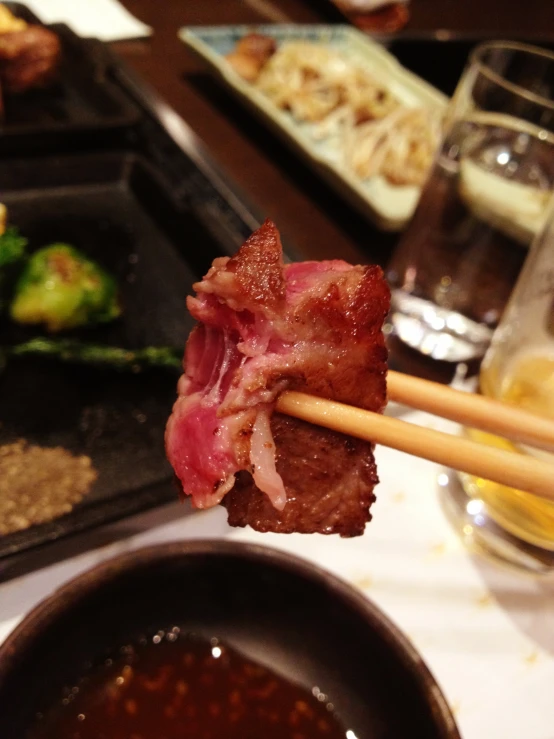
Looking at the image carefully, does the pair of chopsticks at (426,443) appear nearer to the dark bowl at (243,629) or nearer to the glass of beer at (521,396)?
the dark bowl at (243,629)

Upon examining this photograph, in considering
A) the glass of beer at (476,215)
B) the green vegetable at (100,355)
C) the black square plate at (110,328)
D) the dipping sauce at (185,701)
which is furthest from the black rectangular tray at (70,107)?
the dipping sauce at (185,701)

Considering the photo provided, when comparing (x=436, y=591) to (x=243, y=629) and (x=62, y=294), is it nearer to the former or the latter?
(x=243, y=629)

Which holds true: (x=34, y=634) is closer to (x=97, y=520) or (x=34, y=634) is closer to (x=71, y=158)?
(x=97, y=520)

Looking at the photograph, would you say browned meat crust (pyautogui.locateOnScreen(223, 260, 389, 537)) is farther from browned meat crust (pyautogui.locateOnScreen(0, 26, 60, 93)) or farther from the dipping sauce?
browned meat crust (pyautogui.locateOnScreen(0, 26, 60, 93))

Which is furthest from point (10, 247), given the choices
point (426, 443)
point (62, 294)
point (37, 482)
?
point (426, 443)

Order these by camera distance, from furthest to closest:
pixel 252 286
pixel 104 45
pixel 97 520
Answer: pixel 104 45
pixel 97 520
pixel 252 286

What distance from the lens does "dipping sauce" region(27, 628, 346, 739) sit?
1108mm

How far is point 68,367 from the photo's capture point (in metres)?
1.85

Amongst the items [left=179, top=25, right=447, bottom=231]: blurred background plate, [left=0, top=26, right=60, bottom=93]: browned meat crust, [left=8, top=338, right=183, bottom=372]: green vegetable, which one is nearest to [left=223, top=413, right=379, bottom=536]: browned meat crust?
[left=8, top=338, right=183, bottom=372]: green vegetable

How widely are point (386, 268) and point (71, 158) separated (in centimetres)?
119

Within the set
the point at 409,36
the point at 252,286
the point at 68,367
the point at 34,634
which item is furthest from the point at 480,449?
the point at 409,36

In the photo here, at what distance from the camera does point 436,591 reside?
143cm

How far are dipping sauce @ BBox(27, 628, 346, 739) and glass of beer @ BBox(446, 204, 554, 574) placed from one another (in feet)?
1.91

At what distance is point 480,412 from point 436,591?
626mm
